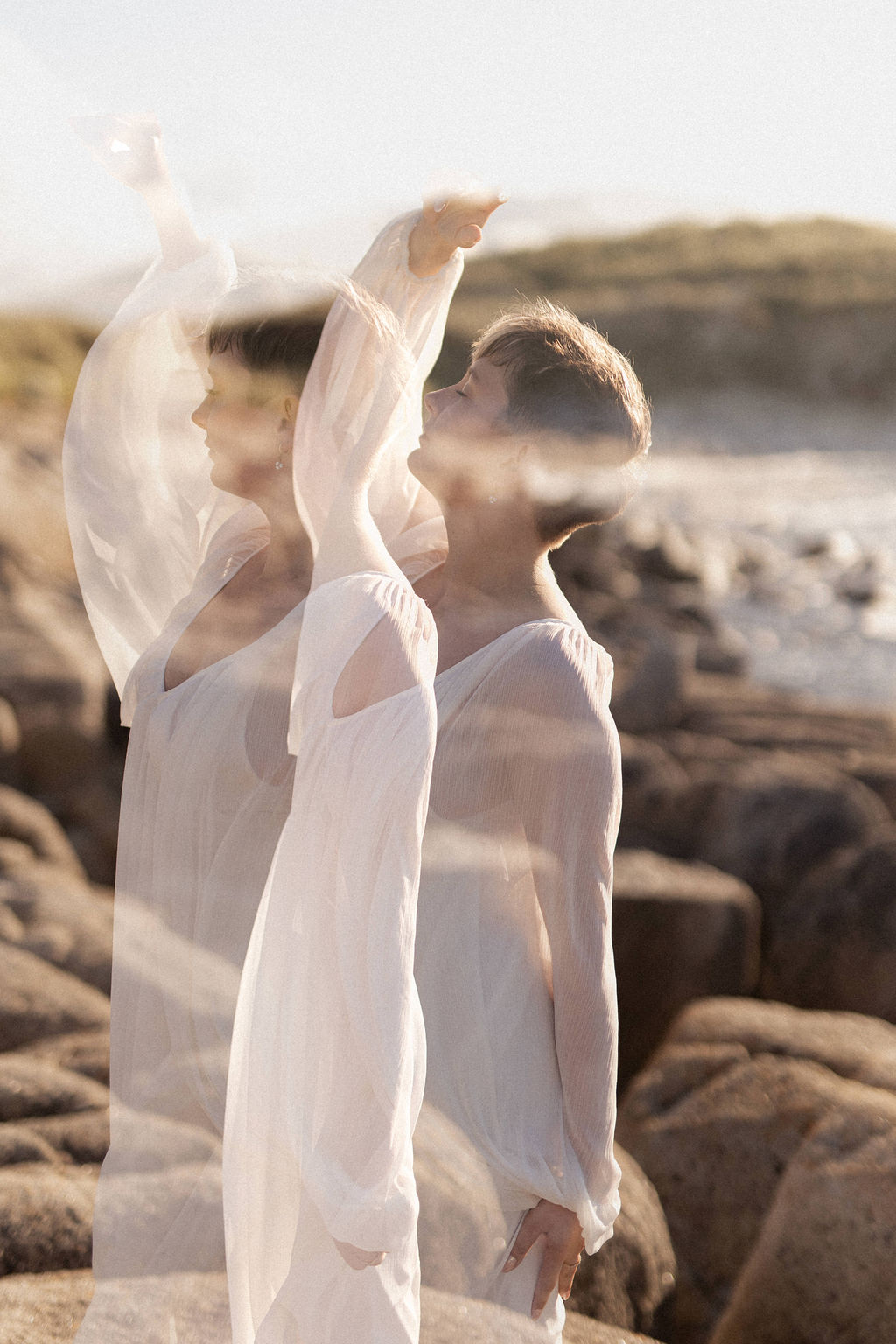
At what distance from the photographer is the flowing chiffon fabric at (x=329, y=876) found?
0.96 metres

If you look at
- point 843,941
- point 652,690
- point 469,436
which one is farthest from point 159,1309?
point 652,690

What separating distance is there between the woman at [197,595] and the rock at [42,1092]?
862 mm

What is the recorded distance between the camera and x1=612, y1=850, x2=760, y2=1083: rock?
115 inches

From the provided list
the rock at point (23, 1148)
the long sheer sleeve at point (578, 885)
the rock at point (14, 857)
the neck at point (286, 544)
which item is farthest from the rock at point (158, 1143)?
the rock at point (14, 857)

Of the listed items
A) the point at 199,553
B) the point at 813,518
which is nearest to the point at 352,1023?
the point at 199,553

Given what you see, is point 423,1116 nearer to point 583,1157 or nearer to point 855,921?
point 583,1157

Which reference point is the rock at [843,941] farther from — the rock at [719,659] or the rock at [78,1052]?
the rock at [719,659]

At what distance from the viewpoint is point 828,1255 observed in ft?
5.82

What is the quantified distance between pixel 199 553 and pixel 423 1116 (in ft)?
1.85

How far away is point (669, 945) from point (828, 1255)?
3.93ft

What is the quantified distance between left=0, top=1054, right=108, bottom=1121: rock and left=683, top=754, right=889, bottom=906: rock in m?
2.03

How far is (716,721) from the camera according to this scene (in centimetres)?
632

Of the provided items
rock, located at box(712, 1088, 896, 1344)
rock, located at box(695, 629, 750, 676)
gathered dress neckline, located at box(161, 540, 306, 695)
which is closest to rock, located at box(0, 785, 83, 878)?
rock, located at box(712, 1088, 896, 1344)

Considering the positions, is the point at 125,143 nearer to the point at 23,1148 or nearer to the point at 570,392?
the point at 570,392
